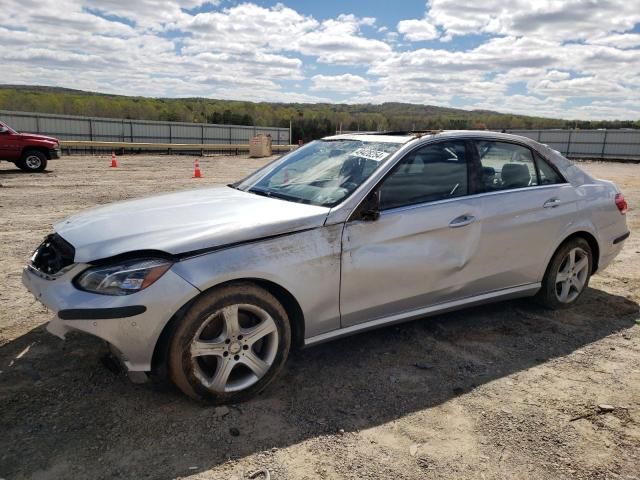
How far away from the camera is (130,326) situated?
2.74 meters

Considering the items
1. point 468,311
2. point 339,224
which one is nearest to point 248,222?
point 339,224

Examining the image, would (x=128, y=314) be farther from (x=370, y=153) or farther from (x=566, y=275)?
(x=566, y=275)

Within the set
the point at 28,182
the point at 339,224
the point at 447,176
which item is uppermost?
the point at 447,176

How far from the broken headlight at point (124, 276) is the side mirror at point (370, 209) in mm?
1285

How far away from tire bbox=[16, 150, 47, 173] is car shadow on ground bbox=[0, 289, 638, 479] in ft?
51.2

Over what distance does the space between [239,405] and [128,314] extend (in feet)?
2.91

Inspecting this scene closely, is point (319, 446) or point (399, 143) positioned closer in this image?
point (319, 446)

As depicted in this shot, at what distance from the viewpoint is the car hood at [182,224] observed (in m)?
2.91

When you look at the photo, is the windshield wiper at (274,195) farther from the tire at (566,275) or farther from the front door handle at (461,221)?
the tire at (566,275)

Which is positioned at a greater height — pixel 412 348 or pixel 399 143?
pixel 399 143

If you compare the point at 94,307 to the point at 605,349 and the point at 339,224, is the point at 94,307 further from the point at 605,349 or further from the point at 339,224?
the point at 605,349

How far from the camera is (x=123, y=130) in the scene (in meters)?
35.6

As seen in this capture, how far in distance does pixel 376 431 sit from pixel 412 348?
1179mm

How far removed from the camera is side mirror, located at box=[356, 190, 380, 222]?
11.2ft
